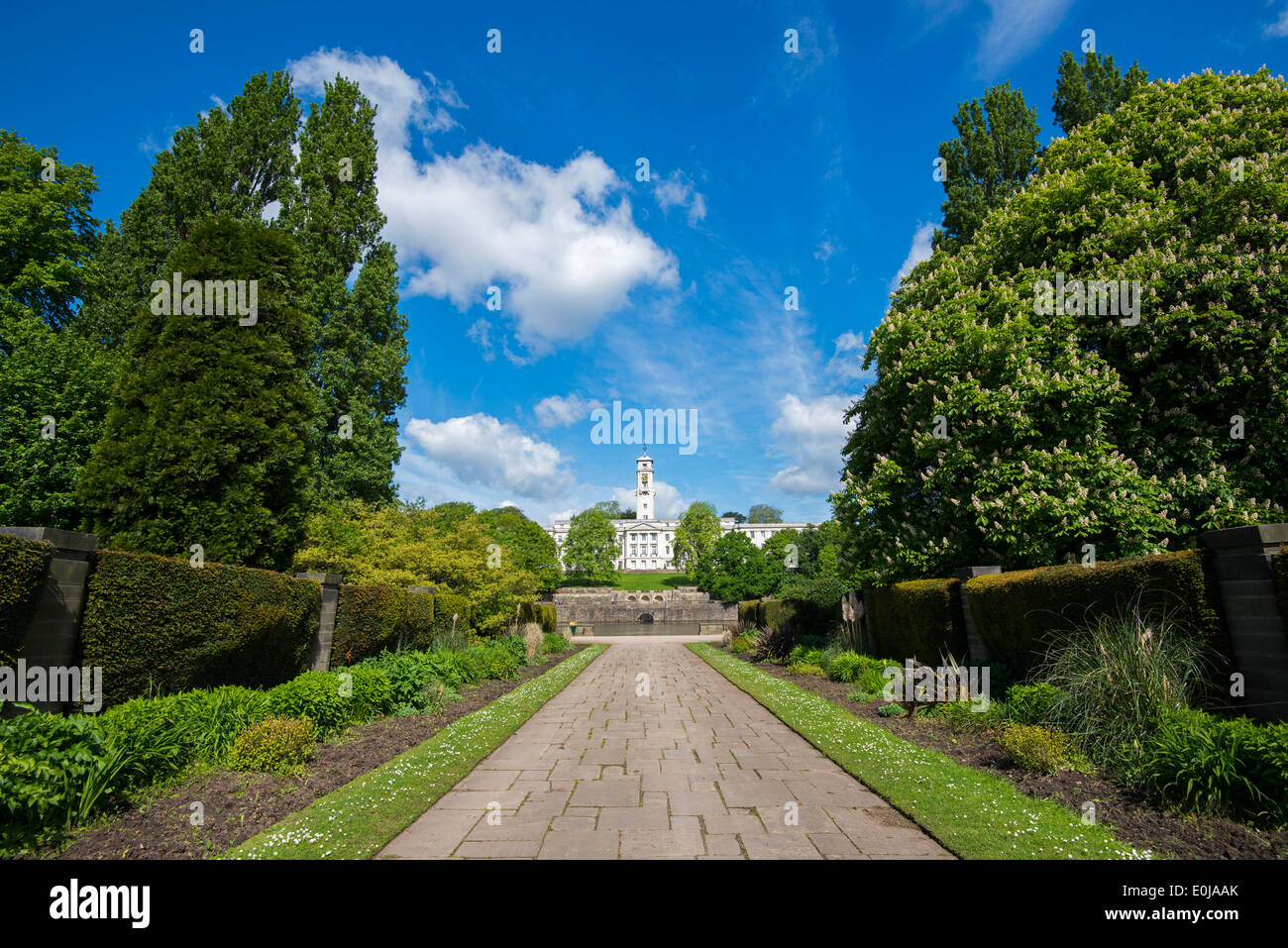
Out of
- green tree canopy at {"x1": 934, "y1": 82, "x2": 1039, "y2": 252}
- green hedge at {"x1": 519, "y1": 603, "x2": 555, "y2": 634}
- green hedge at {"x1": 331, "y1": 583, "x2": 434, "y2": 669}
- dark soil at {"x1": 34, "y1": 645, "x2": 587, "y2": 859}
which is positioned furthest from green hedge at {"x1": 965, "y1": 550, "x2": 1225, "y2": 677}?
green hedge at {"x1": 519, "y1": 603, "x2": 555, "y2": 634}

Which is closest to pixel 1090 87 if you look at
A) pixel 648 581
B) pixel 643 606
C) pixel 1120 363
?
pixel 1120 363

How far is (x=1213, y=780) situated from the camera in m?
4.09

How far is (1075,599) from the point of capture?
654cm

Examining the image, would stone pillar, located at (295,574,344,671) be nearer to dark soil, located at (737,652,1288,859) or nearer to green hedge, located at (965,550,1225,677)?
dark soil, located at (737,652,1288,859)

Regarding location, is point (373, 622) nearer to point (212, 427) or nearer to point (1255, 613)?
point (212, 427)

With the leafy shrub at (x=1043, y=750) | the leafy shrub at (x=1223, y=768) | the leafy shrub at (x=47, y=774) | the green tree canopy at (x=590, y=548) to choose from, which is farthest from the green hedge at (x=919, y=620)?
the green tree canopy at (x=590, y=548)

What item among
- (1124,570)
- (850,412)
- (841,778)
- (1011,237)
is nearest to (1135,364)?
(1011,237)

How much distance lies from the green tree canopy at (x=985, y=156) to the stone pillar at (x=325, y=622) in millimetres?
18264

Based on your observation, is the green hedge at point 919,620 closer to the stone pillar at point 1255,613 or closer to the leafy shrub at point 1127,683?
the leafy shrub at point 1127,683

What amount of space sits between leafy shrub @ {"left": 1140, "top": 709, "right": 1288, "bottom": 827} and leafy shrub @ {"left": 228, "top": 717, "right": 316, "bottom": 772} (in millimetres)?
7058

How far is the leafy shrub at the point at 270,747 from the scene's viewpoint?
5293 mm

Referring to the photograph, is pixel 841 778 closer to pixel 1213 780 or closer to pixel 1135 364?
pixel 1213 780
